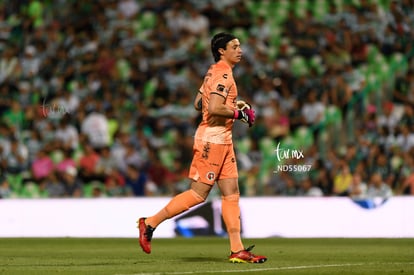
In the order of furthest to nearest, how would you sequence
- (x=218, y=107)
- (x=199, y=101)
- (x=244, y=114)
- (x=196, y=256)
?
(x=196, y=256) → (x=199, y=101) → (x=244, y=114) → (x=218, y=107)

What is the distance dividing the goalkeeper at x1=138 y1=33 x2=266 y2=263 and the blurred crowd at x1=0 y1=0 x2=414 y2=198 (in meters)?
7.48

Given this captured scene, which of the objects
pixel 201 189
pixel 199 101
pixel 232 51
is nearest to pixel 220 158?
pixel 201 189

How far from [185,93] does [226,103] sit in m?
10.9

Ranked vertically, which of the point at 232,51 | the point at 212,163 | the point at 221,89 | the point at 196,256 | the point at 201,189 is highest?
the point at 232,51

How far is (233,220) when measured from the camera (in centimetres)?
989

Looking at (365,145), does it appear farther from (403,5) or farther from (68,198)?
(68,198)

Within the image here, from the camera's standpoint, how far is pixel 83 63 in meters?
21.8

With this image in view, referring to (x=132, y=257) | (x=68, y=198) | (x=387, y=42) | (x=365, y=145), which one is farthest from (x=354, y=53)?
(x=132, y=257)

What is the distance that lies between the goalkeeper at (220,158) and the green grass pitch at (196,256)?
1.04 feet

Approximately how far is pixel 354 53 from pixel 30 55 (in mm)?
6891

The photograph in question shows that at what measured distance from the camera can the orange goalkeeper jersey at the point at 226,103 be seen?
9.89 m

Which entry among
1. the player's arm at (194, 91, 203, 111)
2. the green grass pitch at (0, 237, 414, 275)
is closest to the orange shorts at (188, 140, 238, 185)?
the player's arm at (194, 91, 203, 111)

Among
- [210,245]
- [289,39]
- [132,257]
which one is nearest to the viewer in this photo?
[132,257]

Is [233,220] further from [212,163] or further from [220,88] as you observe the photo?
[220,88]
